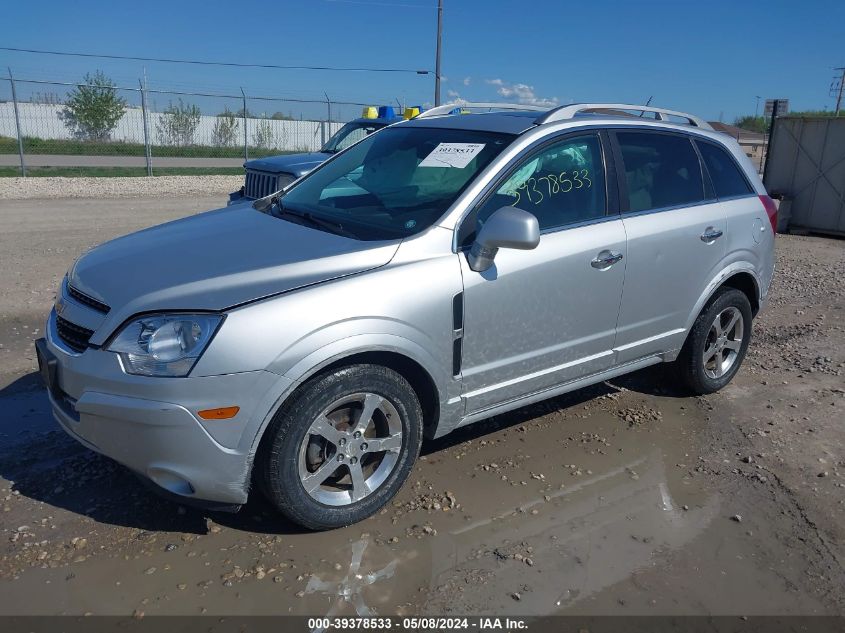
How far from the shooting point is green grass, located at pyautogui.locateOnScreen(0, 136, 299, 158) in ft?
85.0

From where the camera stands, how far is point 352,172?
4.37m

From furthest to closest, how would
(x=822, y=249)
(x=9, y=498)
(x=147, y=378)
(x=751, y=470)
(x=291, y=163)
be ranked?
(x=822, y=249) → (x=291, y=163) → (x=751, y=470) → (x=9, y=498) → (x=147, y=378)

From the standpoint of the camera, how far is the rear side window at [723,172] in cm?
Answer: 476

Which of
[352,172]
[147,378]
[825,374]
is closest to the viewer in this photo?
[147,378]

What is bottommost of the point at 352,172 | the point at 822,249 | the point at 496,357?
the point at 822,249

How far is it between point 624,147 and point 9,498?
379 centimetres

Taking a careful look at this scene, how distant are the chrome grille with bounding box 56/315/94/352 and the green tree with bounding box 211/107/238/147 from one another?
25541 millimetres

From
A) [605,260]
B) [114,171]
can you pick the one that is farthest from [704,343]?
[114,171]

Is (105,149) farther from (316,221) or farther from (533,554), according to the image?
(533,554)

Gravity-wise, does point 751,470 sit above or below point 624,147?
below

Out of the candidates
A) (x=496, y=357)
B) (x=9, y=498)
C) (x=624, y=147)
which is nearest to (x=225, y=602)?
(x=9, y=498)

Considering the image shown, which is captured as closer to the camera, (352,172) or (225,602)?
(225,602)

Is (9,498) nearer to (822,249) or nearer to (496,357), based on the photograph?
(496,357)

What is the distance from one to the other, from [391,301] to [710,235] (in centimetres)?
243
